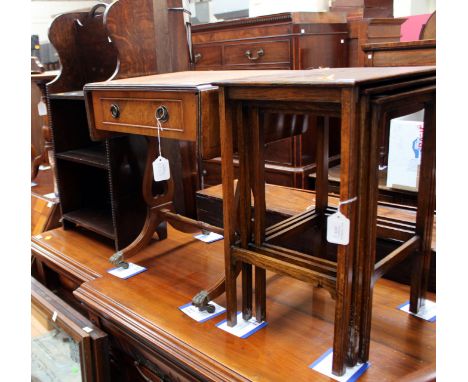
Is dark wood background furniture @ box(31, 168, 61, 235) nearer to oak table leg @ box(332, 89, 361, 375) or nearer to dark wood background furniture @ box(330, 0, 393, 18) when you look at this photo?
oak table leg @ box(332, 89, 361, 375)

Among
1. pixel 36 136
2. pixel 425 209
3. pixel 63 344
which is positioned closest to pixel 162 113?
pixel 425 209

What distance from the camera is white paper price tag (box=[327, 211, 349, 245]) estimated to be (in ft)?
2.59

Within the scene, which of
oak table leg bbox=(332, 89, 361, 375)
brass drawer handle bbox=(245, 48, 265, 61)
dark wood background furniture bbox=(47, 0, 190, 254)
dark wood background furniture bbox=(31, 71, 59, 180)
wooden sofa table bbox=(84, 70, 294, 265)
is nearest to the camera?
oak table leg bbox=(332, 89, 361, 375)

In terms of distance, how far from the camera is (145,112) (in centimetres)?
116

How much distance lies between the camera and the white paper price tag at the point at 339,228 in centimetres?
79

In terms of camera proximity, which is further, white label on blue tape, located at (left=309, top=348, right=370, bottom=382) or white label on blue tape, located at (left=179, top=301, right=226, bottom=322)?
white label on blue tape, located at (left=179, top=301, right=226, bottom=322)

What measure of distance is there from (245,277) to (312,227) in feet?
1.01

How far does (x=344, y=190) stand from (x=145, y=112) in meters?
0.59

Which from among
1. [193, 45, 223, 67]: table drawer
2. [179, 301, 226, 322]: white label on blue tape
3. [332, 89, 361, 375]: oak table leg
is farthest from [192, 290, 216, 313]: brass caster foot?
[193, 45, 223, 67]: table drawer

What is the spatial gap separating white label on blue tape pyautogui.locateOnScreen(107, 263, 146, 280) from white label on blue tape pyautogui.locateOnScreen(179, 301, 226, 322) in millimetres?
273

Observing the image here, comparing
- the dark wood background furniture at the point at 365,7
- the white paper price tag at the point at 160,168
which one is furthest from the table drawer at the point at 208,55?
the white paper price tag at the point at 160,168
